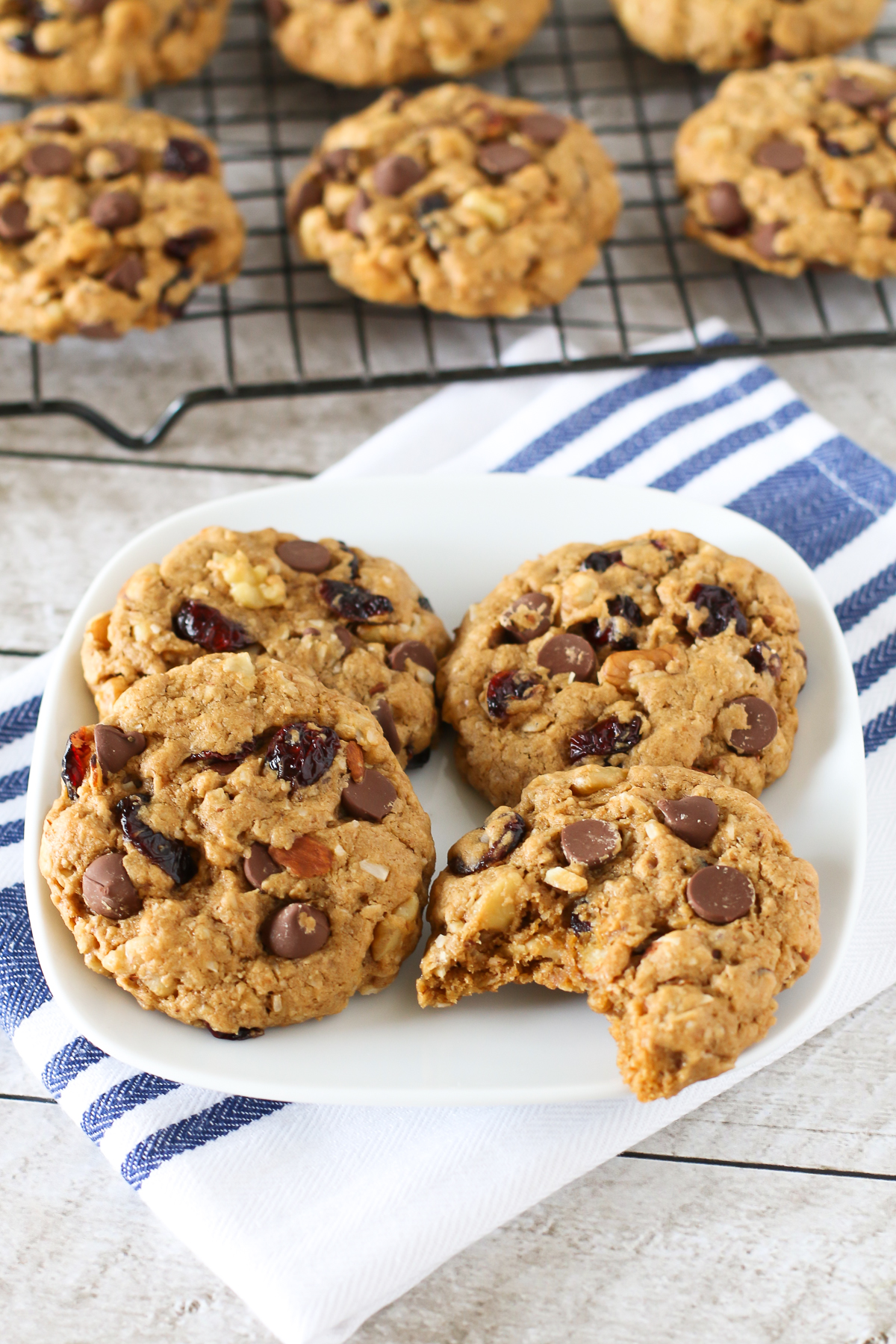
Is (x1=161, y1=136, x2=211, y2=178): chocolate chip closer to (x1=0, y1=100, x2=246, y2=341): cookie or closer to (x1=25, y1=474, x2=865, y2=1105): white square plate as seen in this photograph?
(x1=0, y1=100, x2=246, y2=341): cookie

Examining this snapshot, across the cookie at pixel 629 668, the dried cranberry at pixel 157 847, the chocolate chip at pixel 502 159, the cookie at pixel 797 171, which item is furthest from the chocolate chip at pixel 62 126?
the dried cranberry at pixel 157 847

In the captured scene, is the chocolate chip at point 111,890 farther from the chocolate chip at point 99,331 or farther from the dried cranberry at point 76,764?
the chocolate chip at point 99,331

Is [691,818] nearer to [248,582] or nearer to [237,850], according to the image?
[237,850]

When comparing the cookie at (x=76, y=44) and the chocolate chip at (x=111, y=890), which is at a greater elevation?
the cookie at (x=76, y=44)

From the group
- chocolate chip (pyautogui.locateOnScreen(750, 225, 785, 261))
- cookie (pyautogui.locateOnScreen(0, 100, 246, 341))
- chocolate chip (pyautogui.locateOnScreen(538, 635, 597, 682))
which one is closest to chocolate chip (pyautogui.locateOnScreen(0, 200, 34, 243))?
cookie (pyautogui.locateOnScreen(0, 100, 246, 341))

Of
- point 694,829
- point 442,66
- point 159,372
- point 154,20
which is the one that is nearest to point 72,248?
point 159,372

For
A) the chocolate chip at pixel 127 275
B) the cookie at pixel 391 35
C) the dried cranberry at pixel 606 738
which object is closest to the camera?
the dried cranberry at pixel 606 738

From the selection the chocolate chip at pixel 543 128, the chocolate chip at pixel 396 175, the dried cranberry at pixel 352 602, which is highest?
the chocolate chip at pixel 543 128
